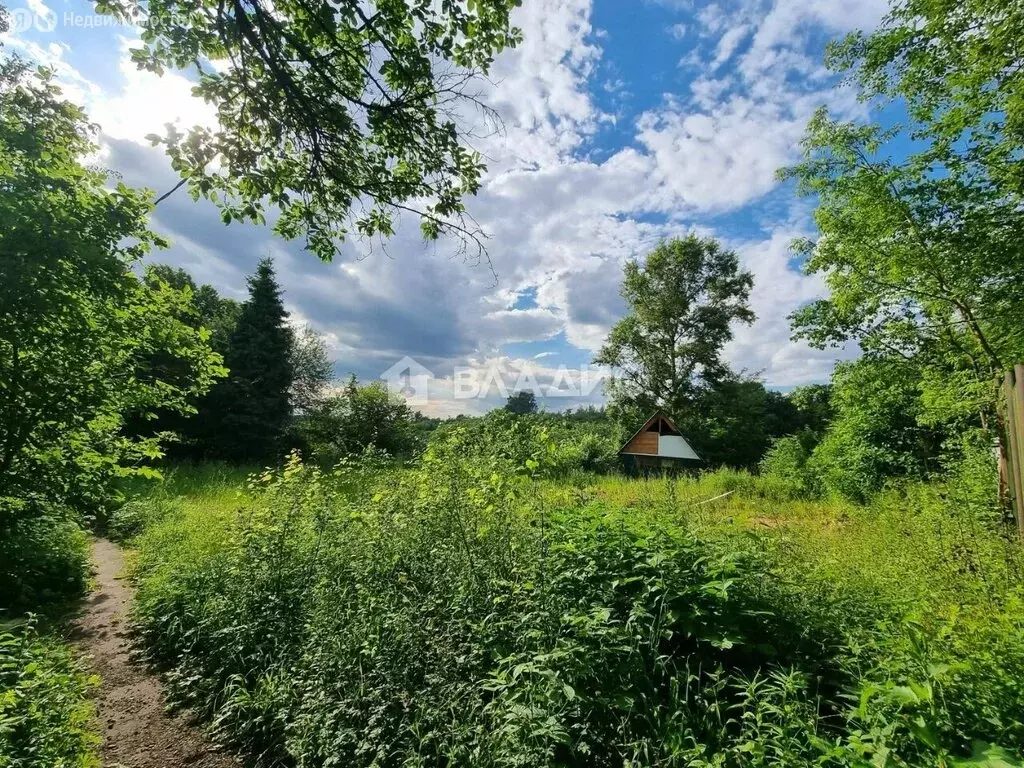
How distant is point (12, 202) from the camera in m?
2.83

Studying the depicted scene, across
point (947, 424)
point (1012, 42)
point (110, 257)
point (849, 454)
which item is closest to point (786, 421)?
point (849, 454)

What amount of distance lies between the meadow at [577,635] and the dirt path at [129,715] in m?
0.14

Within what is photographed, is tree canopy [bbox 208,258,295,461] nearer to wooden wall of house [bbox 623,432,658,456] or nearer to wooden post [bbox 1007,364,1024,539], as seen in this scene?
wooden wall of house [bbox 623,432,658,456]

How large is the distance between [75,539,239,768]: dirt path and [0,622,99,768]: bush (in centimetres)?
14

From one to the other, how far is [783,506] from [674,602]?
8629mm

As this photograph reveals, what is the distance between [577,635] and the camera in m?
2.15

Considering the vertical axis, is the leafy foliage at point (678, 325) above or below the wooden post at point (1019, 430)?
above

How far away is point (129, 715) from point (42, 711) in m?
0.63

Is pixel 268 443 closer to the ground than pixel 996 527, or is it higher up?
higher up

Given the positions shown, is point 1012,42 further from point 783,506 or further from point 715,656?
point 783,506

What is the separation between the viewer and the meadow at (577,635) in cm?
166

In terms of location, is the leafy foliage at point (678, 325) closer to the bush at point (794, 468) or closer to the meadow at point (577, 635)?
the bush at point (794, 468)

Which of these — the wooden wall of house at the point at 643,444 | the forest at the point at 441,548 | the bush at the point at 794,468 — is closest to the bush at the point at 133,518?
the forest at the point at 441,548

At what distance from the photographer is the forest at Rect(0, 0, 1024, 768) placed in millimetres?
1887
